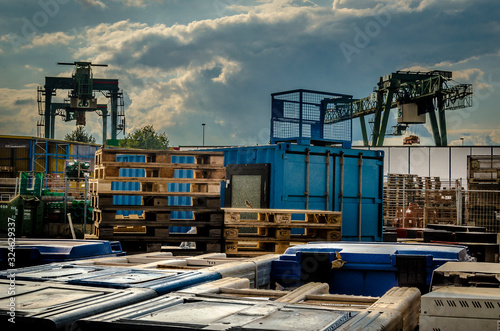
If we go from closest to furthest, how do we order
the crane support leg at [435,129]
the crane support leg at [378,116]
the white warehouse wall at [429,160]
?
the white warehouse wall at [429,160] < the crane support leg at [435,129] < the crane support leg at [378,116]

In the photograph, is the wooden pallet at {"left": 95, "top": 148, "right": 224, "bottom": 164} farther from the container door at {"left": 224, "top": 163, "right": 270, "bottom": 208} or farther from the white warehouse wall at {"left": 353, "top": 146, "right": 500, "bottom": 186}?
the white warehouse wall at {"left": 353, "top": 146, "right": 500, "bottom": 186}

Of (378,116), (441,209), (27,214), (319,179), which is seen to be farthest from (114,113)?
(319,179)

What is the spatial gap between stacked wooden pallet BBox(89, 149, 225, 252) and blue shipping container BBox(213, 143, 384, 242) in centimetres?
263

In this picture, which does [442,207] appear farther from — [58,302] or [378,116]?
[378,116]

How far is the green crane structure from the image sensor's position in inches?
1683

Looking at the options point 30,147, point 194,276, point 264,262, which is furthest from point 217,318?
point 30,147

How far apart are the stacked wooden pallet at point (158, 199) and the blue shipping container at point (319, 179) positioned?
2632 millimetres

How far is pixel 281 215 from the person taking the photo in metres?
9.08

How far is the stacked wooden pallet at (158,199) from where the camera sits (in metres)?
8.67

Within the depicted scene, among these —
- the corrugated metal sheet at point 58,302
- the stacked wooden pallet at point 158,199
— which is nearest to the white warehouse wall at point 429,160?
the stacked wooden pallet at point 158,199

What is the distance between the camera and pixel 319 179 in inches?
474

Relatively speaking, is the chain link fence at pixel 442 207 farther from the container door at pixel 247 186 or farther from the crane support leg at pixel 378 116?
the crane support leg at pixel 378 116

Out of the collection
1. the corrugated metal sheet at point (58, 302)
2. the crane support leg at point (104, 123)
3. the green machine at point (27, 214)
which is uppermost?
the crane support leg at point (104, 123)

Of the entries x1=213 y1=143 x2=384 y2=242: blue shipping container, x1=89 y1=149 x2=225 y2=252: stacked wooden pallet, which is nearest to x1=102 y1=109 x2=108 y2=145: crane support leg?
x1=213 y1=143 x2=384 y2=242: blue shipping container
